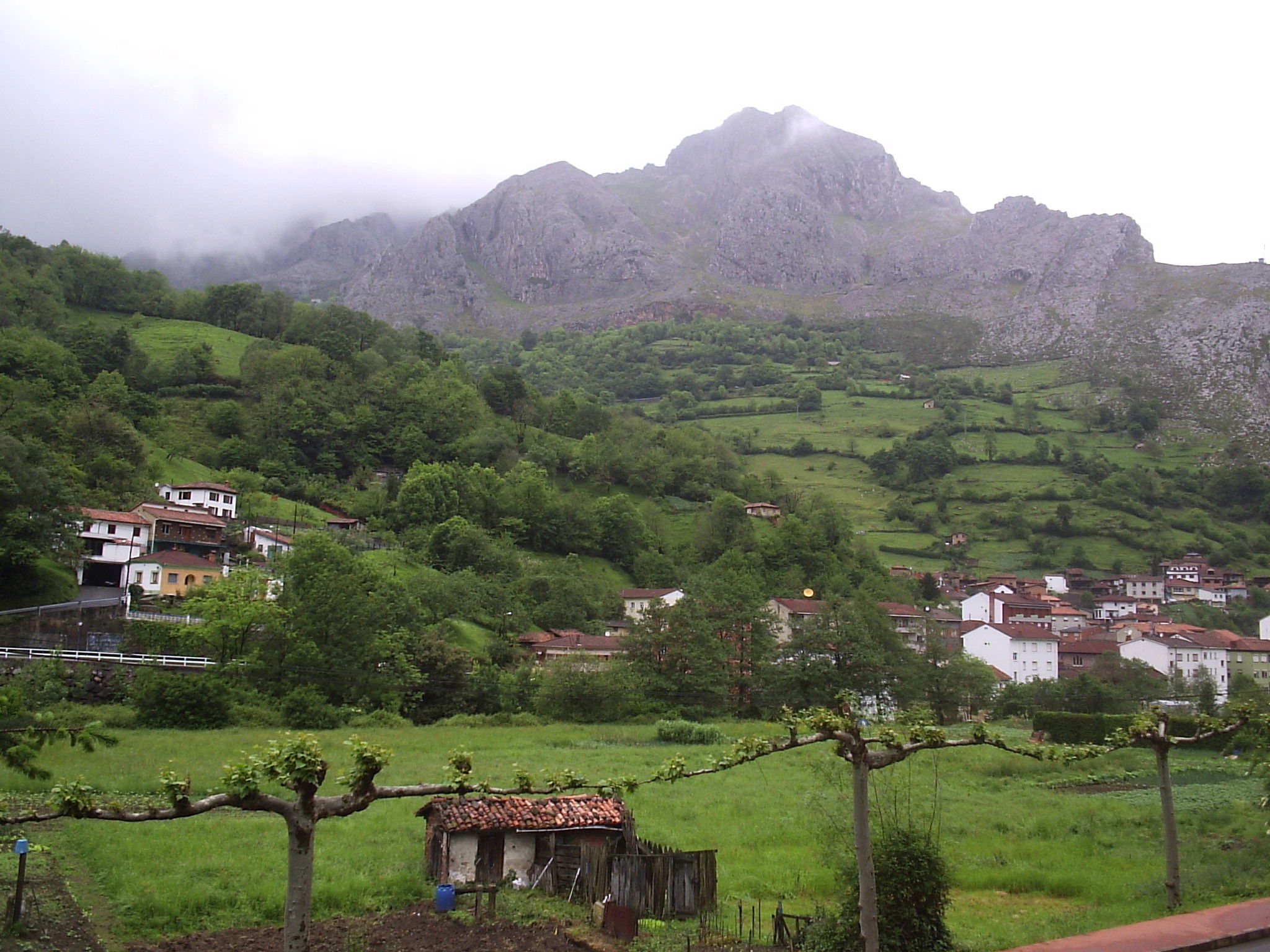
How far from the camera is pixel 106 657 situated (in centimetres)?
3716

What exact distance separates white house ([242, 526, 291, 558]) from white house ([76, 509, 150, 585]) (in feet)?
25.8

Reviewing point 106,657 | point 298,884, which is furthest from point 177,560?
point 298,884

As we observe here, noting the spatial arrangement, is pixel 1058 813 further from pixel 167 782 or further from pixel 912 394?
pixel 912 394

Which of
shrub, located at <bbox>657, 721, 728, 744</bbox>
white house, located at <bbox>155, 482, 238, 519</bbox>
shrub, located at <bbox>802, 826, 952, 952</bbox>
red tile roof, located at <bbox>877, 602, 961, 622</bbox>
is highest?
white house, located at <bbox>155, 482, 238, 519</bbox>

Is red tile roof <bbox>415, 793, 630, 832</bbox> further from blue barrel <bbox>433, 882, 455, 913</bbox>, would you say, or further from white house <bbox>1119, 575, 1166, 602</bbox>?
white house <bbox>1119, 575, 1166, 602</bbox>

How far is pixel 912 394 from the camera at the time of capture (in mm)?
162000

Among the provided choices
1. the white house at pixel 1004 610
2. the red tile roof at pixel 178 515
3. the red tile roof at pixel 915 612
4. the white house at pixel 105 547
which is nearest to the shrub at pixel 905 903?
the white house at pixel 105 547

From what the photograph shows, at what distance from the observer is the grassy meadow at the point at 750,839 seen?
49.1 ft

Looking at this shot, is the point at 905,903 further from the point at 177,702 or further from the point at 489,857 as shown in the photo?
the point at 177,702

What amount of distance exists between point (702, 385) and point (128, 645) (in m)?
139

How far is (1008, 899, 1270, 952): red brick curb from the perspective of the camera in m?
12.8

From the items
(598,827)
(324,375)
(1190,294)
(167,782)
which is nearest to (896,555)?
(324,375)

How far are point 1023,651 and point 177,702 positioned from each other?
58.7 meters

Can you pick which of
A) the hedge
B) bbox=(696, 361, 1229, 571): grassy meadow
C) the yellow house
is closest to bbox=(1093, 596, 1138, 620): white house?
bbox=(696, 361, 1229, 571): grassy meadow
